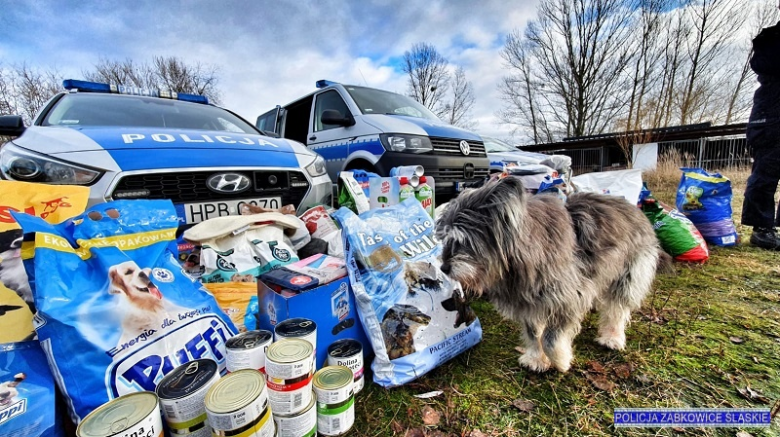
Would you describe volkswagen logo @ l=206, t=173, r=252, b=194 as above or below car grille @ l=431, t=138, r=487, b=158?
below

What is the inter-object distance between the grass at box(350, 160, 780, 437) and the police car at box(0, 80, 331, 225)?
2.06m

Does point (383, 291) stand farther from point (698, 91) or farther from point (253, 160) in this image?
point (698, 91)

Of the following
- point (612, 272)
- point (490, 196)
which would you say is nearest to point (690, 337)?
point (612, 272)

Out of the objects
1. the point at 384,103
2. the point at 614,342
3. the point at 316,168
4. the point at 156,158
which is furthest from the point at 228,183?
the point at 384,103

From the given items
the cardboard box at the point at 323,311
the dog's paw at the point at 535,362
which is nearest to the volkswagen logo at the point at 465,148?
the dog's paw at the point at 535,362

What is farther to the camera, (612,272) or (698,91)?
(698,91)

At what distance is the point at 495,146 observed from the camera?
27.1 feet

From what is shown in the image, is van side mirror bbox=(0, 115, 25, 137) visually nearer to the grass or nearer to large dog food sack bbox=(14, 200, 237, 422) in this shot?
large dog food sack bbox=(14, 200, 237, 422)

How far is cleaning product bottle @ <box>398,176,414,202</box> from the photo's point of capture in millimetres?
3357

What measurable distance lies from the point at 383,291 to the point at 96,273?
1.32m

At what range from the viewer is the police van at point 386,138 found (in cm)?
420

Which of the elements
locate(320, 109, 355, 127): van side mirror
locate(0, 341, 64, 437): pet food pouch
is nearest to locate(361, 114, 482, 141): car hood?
locate(320, 109, 355, 127): van side mirror

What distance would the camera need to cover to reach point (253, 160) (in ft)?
9.27

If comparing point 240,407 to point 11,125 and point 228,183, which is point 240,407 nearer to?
point 228,183
